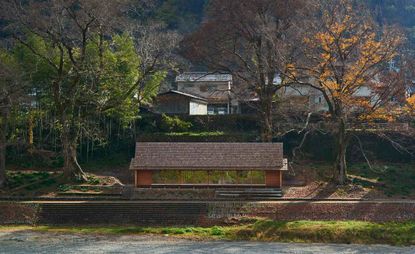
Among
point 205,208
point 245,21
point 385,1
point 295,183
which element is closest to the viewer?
point 205,208

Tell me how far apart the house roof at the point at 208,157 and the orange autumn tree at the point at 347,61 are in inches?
177

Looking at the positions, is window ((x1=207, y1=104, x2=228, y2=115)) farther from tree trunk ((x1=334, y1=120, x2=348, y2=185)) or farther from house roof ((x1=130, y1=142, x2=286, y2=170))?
tree trunk ((x1=334, y1=120, x2=348, y2=185))

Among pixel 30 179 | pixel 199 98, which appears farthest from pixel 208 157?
pixel 199 98

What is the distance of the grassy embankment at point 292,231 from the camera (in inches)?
1032

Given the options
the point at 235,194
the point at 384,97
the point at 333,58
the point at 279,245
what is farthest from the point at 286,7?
the point at 279,245

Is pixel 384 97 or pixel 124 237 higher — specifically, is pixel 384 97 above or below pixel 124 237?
above

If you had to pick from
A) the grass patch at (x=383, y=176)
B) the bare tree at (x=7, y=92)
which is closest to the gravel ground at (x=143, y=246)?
the bare tree at (x=7, y=92)

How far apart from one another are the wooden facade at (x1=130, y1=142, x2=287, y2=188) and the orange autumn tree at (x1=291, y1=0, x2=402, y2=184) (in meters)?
4.40

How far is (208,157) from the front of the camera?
35625 millimetres

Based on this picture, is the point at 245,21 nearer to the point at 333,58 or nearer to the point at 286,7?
the point at 286,7

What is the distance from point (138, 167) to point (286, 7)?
47.5 ft

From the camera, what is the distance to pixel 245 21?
4056 centimetres

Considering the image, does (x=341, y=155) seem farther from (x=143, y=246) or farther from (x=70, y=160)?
(x=143, y=246)

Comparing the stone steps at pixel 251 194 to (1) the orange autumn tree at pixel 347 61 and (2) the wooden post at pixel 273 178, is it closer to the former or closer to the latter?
(2) the wooden post at pixel 273 178
